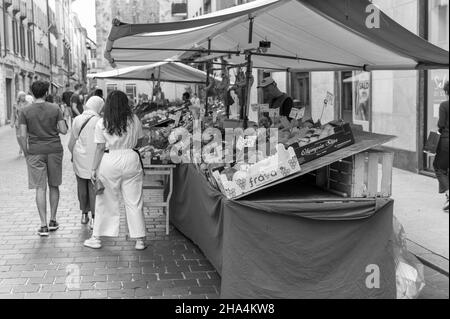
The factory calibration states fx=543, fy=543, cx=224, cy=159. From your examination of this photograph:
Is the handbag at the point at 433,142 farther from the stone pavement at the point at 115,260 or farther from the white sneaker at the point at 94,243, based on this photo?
the white sneaker at the point at 94,243

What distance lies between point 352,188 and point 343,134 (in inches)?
15.9

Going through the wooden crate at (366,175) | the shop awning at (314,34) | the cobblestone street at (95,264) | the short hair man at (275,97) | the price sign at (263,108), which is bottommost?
the cobblestone street at (95,264)

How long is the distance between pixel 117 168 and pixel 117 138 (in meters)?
0.29

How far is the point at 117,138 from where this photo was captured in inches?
205

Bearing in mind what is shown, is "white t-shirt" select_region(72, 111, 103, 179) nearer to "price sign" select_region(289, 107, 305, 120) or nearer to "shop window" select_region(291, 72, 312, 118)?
"price sign" select_region(289, 107, 305, 120)

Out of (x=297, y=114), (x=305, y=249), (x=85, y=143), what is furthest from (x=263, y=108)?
(x=305, y=249)

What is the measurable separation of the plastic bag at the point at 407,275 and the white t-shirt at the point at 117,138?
263cm

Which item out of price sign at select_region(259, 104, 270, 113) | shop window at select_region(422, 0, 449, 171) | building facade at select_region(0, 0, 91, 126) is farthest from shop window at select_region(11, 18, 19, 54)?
price sign at select_region(259, 104, 270, 113)

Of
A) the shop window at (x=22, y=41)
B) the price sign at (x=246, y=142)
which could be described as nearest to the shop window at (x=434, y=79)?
the price sign at (x=246, y=142)

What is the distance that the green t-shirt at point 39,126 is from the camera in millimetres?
5906

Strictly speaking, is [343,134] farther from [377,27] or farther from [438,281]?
[438,281]

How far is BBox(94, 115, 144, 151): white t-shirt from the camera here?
5.22 meters

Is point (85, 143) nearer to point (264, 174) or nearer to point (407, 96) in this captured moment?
point (264, 174)
